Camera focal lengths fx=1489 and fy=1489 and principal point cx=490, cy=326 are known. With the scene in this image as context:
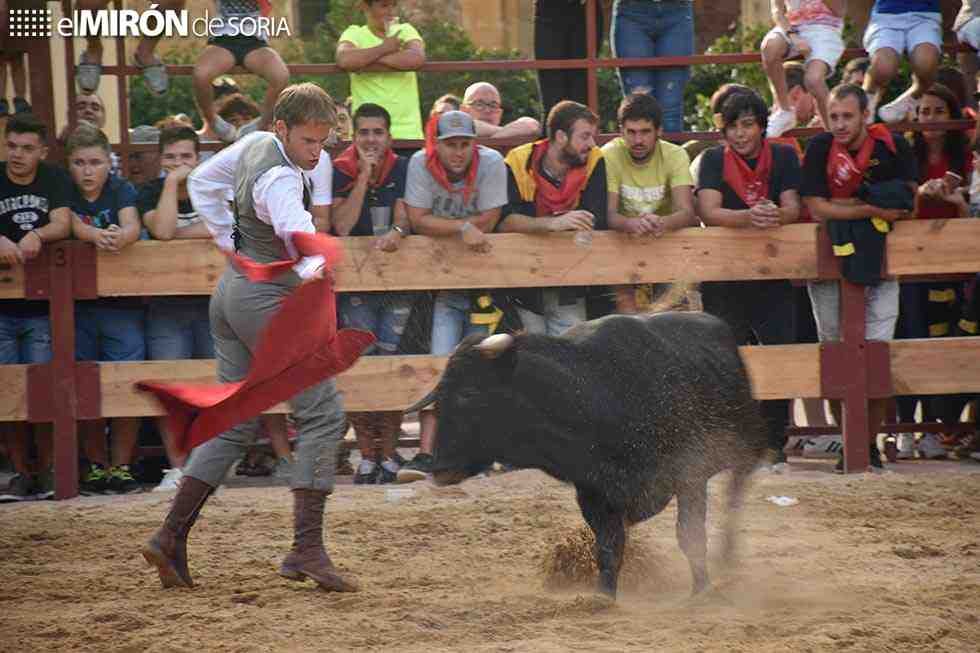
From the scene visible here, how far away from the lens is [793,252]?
28.5 feet

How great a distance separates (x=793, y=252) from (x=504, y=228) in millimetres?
1691

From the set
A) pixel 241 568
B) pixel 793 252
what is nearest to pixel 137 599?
pixel 241 568

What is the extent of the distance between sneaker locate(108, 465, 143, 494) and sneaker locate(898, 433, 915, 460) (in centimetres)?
464

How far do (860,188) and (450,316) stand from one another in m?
2.49

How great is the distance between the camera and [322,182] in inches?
332

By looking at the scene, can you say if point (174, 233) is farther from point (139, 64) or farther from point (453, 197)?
point (453, 197)

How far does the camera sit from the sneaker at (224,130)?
9.28m

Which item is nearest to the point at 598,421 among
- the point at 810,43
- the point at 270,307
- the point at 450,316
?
the point at 270,307

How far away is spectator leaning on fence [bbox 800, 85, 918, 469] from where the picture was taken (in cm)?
855

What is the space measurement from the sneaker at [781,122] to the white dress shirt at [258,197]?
4.31 meters

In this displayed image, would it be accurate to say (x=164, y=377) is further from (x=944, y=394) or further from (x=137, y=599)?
(x=944, y=394)

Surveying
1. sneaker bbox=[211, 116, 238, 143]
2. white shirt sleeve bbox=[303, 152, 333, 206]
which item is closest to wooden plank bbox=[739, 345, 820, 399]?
white shirt sleeve bbox=[303, 152, 333, 206]

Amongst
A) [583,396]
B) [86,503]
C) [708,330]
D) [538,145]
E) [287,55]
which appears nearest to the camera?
[583,396]

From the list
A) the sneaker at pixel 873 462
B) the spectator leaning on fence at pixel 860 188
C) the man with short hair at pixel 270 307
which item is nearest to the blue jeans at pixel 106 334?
the man with short hair at pixel 270 307
